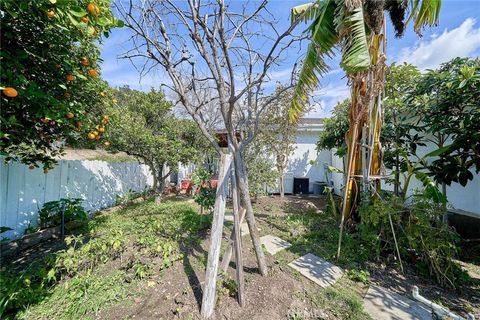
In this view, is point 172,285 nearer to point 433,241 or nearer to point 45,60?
point 45,60

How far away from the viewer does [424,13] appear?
12.4 ft

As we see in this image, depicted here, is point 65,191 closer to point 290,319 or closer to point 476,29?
point 290,319

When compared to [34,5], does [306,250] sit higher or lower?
lower

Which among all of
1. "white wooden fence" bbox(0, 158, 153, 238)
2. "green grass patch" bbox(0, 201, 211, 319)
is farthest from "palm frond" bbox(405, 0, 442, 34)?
"white wooden fence" bbox(0, 158, 153, 238)

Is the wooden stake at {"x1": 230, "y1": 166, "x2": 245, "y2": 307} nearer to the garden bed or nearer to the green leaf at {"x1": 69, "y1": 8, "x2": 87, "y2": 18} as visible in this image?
the garden bed

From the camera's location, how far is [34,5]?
5.85ft

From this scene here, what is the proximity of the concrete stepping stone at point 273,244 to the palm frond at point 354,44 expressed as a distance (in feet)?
10.9

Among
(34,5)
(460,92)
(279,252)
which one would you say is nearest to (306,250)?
(279,252)

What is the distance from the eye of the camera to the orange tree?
1.84 meters

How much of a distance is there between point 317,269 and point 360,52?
3.45 m

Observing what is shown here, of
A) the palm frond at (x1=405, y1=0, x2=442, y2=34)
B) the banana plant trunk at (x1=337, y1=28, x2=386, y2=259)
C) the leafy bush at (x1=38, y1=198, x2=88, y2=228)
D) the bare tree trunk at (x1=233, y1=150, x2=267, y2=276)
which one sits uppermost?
the palm frond at (x1=405, y1=0, x2=442, y2=34)

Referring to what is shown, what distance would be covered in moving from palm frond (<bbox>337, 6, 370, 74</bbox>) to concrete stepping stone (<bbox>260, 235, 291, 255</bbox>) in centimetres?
331

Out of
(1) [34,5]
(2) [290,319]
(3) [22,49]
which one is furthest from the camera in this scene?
Result: (2) [290,319]

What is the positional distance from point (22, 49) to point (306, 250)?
4.94m
